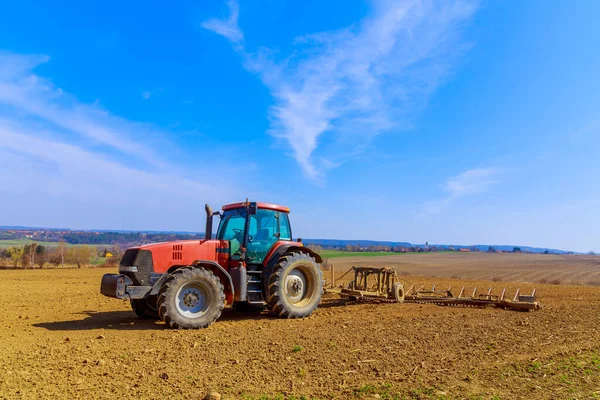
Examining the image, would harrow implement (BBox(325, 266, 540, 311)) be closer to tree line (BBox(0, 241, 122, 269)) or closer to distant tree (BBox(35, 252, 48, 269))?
tree line (BBox(0, 241, 122, 269))

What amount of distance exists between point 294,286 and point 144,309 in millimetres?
3260

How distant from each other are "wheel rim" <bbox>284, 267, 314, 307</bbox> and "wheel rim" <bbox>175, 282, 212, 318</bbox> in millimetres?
1860

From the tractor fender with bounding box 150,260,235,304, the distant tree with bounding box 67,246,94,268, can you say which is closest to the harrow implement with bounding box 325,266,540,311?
the tractor fender with bounding box 150,260,235,304

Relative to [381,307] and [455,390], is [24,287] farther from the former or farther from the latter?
[455,390]

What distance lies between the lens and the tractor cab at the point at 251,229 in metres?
9.27

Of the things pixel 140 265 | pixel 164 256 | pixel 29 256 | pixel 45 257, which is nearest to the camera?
pixel 140 265

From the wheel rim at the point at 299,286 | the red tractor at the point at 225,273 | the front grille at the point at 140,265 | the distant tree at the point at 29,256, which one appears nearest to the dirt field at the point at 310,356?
the red tractor at the point at 225,273

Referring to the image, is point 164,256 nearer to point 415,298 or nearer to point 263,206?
point 263,206

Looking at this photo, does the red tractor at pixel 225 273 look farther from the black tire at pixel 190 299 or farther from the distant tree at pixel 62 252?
the distant tree at pixel 62 252

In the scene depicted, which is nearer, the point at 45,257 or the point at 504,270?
the point at 45,257

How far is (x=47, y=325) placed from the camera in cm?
852

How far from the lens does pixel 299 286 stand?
31.8ft

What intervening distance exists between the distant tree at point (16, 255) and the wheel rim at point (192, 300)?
29617 millimetres

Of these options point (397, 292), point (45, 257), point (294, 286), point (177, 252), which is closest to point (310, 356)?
point (294, 286)
